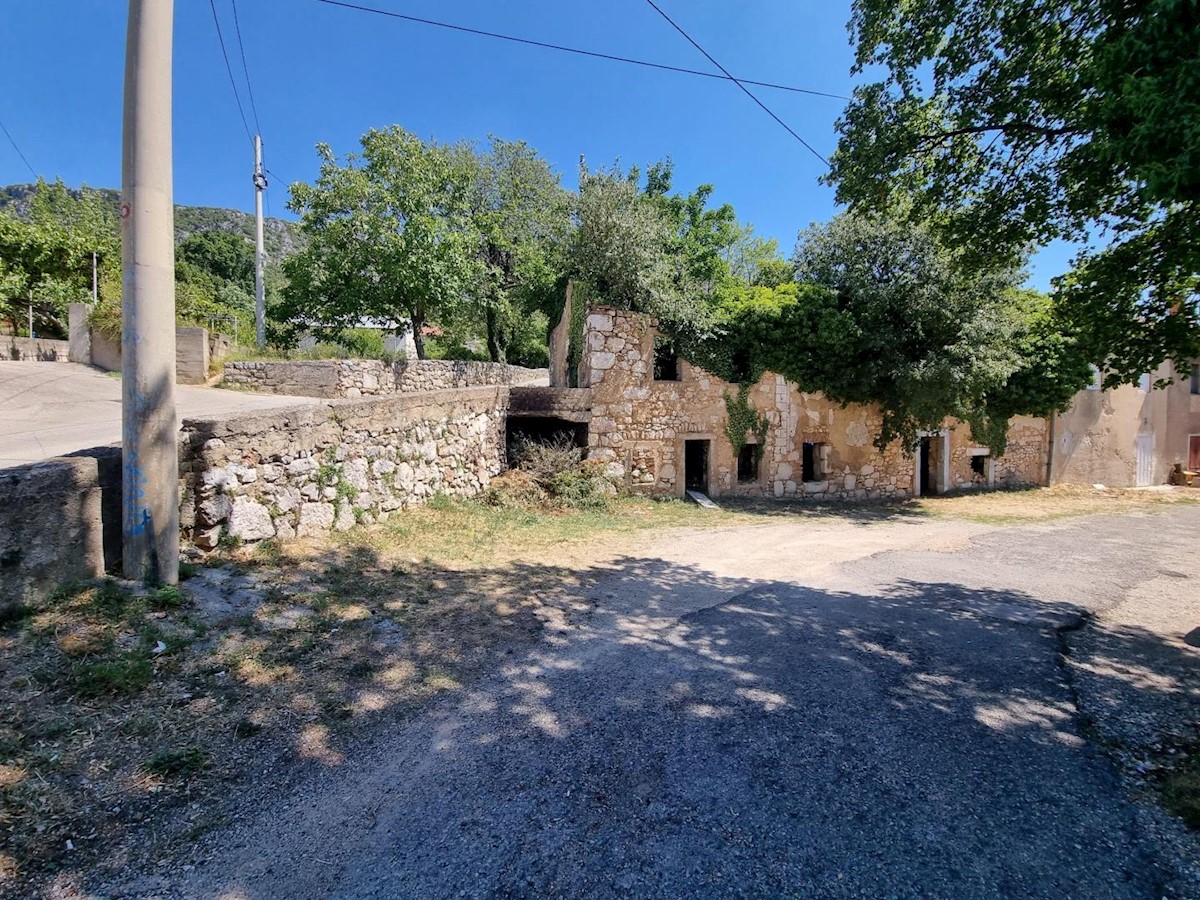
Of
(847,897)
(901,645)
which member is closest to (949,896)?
(847,897)

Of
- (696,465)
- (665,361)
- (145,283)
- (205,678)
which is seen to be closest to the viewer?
(205,678)

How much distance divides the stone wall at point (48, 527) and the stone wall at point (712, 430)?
8939 mm

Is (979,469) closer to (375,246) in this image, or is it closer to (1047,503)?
(1047,503)

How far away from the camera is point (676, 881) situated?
6.26ft

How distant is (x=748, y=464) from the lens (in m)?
13.2

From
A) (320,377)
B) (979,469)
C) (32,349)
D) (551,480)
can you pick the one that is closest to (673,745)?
(551,480)

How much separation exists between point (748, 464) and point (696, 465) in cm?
127

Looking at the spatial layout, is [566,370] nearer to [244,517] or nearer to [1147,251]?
[244,517]

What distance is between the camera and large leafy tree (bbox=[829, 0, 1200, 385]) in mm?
2850

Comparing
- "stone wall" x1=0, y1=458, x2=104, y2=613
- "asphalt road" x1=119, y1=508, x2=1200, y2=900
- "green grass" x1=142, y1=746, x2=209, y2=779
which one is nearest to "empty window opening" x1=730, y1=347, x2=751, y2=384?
"asphalt road" x1=119, y1=508, x2=1200, y2=900

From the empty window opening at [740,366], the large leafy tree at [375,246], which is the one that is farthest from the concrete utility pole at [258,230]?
the empty window opening at [740,366]

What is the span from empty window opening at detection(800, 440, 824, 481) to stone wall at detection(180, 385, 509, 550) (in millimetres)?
8819

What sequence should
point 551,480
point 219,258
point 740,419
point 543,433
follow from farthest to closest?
1. point 219,258
2. point 740,419
3. point 543,433
4. point 551,480

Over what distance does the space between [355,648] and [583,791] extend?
2029 millimetres
